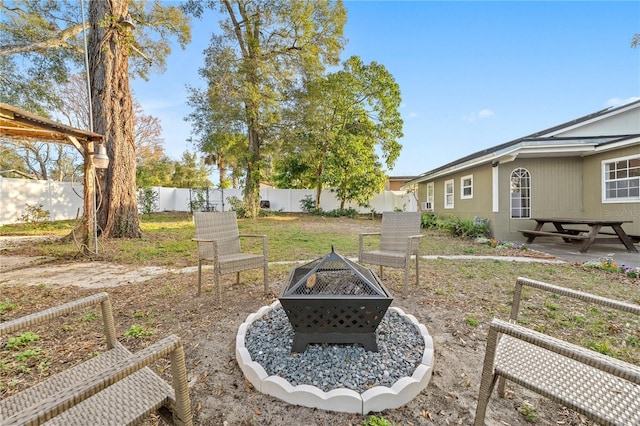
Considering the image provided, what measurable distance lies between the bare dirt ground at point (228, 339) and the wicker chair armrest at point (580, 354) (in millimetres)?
710

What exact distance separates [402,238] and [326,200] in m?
14.3

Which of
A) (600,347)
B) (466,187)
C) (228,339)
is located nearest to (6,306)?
(228,339)

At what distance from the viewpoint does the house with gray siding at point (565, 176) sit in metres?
6.98

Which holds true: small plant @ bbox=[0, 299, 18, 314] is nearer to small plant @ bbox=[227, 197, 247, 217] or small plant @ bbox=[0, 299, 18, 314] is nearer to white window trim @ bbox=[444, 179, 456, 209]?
small plant @ bbox=[227, 197, 247, 217]

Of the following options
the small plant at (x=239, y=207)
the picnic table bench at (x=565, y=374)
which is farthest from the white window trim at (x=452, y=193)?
the picnic table bench at (x=565, y=374)

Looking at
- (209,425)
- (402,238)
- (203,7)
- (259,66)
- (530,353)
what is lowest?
(209,425)

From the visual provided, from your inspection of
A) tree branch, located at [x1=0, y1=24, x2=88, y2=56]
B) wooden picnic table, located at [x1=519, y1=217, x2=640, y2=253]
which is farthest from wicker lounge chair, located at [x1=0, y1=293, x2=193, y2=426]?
tree branch, located at [x1=0, y1=24, x2=88, y2=56]

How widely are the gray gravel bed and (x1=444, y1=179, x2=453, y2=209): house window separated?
1003 centimetres

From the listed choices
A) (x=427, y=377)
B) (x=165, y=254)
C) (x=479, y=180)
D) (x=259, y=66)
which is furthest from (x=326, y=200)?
(x=427, y=377)

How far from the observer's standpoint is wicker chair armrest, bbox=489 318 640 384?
3.06ft

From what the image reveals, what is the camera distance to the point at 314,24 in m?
12.3

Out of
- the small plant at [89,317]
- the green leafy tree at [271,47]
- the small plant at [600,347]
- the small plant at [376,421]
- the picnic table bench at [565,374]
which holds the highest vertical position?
the green leafy tree at [271,47]

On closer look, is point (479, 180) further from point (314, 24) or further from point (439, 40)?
point (314, 24)

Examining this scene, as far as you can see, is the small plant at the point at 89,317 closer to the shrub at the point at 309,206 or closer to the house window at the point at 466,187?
the house window at the point at 466,187
